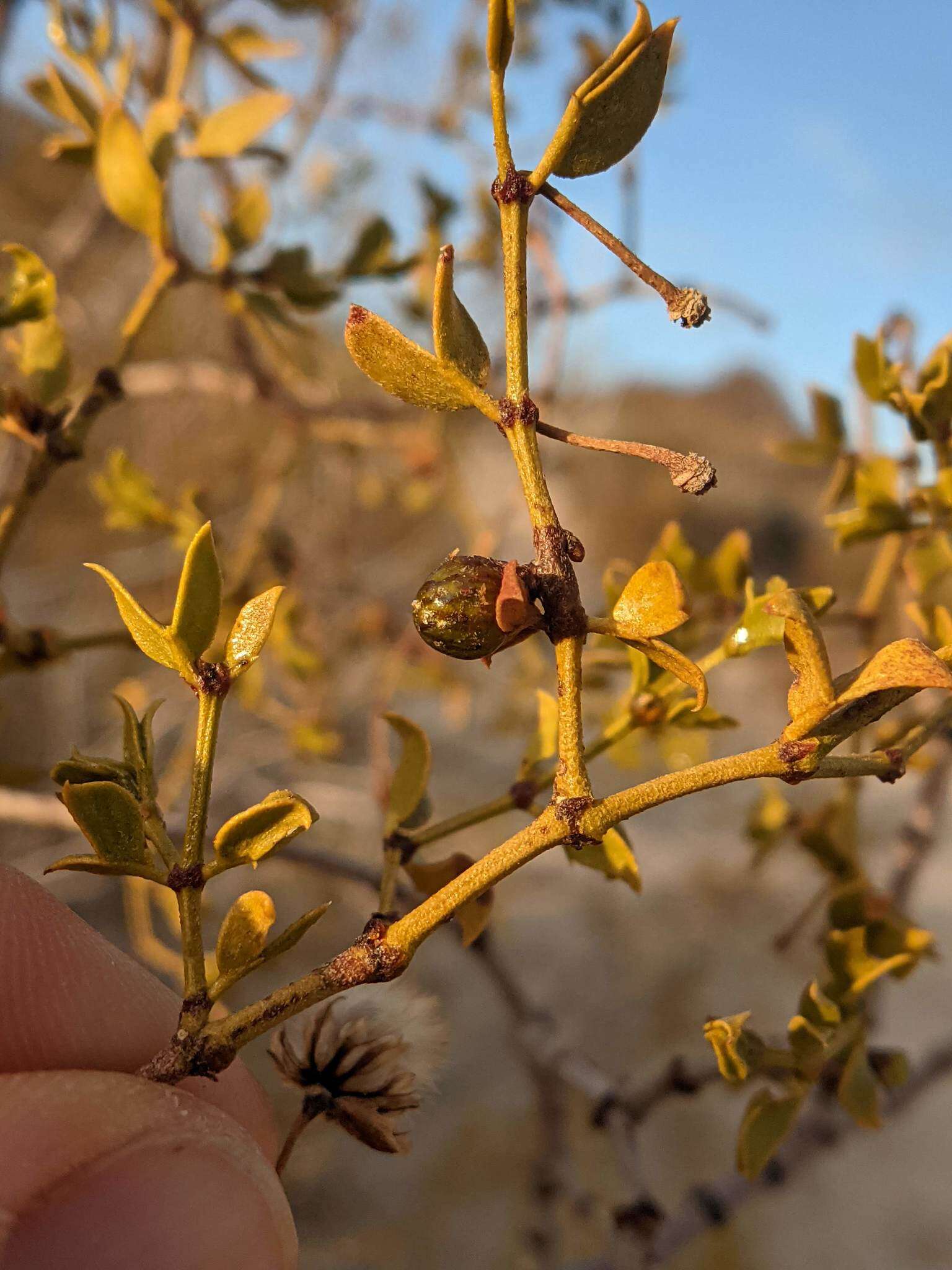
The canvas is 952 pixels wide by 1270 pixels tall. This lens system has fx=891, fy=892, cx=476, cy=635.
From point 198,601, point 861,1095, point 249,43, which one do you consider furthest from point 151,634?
point 249,43

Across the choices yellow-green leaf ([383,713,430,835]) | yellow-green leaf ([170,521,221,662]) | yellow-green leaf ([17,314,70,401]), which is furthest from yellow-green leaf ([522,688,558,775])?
yellow-green leaf ([17,314,70,401])

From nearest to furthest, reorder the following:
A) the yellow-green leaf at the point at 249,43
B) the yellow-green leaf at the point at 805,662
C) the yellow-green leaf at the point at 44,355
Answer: the yellow-green leaf at the point at 805,662 < the yellow-green leaf at the point at 44,355 < the yellow-green leaf at the point at 249,43

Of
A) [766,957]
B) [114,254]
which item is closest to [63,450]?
[766,957]

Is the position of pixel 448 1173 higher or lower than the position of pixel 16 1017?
lower

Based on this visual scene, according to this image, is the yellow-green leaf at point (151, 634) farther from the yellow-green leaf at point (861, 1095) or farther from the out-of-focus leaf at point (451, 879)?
the yellow-green leaf at point (861, 1095)

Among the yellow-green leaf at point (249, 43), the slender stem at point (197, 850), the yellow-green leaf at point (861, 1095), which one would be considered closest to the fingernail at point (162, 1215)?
the slender stem at point (197, 850)

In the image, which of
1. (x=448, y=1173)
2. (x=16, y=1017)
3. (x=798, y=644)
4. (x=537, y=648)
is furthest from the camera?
(x=448, y=1173)

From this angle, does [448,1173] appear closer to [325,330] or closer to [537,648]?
[537,648]

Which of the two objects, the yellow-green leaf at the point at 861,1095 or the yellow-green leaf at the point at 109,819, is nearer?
the yellow-green leaf at the point at 109,819
